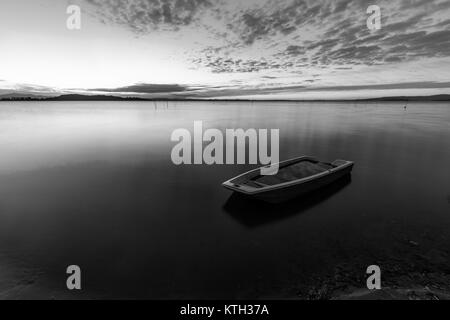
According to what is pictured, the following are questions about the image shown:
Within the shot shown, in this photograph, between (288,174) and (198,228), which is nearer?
(198,228)

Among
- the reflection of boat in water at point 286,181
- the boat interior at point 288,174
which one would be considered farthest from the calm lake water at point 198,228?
the boat interior at point 288,174

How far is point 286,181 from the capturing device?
16.5 m

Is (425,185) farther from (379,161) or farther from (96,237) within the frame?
(96,237)

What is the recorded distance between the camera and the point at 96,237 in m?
11.8

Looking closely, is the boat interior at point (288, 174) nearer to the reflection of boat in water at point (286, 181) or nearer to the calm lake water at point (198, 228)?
the reflection of boat in water at point (286, 181)

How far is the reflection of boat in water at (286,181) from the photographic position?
569 inches

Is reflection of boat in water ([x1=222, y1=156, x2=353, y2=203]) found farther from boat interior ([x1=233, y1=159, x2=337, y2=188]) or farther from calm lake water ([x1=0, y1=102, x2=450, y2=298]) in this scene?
calm lake water ([x1=0, y1=102, x2=450, y2=298])

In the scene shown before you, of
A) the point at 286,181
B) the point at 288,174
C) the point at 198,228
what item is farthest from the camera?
the point at 288,174

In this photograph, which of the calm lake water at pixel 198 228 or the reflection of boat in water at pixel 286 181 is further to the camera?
the reflection of boat in water at pixel 286 181

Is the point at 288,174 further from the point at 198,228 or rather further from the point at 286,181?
the point at 198,228

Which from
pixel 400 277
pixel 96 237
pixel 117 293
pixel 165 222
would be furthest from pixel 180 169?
pixel 400 277

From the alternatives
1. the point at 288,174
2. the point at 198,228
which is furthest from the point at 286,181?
the point at 198,228

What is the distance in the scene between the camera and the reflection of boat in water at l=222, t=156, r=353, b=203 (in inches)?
569

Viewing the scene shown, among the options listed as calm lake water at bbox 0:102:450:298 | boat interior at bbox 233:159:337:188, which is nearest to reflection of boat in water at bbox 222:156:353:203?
boat interior at bbox 233:159:337:188
